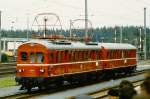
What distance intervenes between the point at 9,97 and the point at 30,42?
4638 mm

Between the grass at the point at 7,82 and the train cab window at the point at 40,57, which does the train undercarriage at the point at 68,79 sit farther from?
the grass at the point at 7,82

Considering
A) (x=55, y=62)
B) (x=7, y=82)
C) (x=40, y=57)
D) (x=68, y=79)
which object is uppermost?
(x=40, y=57)

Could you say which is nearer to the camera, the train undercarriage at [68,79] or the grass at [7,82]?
the train undercarriage at [68,79]

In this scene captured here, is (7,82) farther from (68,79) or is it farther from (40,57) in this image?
(40,57)

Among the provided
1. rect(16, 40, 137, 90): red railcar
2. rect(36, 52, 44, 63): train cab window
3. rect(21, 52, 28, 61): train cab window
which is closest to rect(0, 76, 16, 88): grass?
rect(21, 52, 28, 61): train cab window

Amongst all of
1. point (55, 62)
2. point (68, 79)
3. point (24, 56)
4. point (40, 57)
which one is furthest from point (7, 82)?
point (55, 62)

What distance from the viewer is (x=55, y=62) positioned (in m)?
26.7

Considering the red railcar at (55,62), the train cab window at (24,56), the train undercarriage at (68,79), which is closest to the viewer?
the train undercarriage at (68,79)

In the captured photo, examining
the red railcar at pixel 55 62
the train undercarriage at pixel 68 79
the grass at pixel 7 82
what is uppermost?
the red railcar at pixel 55 62

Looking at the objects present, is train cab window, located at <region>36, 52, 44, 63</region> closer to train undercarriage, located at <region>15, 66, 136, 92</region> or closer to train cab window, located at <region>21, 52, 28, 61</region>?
train cab window, located at <region>21, 52, 28, 61</region>

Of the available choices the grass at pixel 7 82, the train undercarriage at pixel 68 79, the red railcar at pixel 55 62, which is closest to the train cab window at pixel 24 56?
the red railcar at pixel 55 62

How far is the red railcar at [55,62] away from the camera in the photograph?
2613 centimetres

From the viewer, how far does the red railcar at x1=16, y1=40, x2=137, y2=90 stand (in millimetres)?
26133

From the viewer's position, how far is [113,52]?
3812 centimetres
